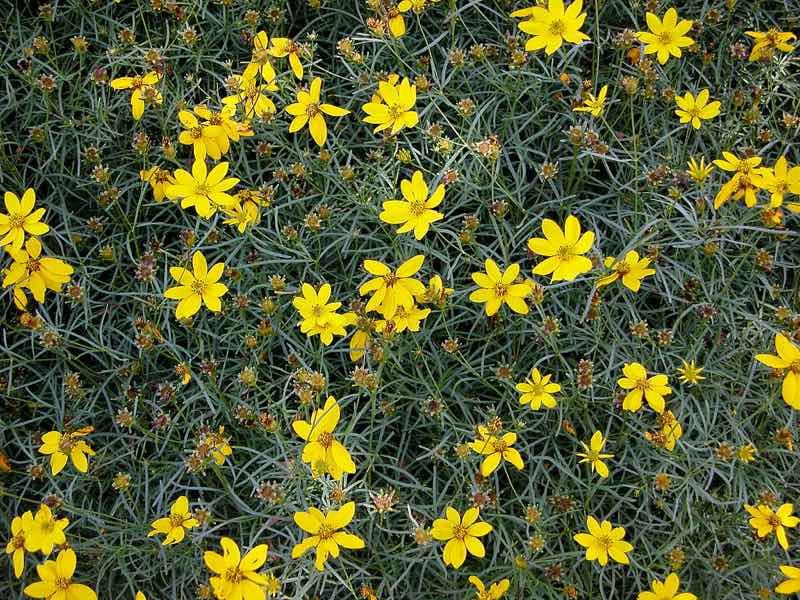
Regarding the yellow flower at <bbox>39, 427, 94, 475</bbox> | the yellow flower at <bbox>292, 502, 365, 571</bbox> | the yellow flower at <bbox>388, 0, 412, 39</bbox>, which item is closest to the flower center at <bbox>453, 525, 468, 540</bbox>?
the yellow flower at <bbox>292, 502, 365, 571</bbox>

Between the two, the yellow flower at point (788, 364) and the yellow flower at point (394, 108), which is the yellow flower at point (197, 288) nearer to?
the yellow flower at point (394, 108)

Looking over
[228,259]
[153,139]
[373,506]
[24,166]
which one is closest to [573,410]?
[373,506]

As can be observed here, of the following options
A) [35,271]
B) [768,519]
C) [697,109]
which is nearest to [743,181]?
[697,109]

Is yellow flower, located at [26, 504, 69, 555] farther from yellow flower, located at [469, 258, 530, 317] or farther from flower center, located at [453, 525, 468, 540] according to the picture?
yellow flower, located at [469, 258, 530, 317]

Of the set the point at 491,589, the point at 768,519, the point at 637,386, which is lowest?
the point at 491,589

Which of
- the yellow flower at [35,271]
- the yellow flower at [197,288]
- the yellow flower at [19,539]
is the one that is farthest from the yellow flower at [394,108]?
the yellow flower at [19,539]

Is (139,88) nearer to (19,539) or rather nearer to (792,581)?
(19,539)

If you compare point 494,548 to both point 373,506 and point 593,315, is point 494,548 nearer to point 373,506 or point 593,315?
point 373,506
